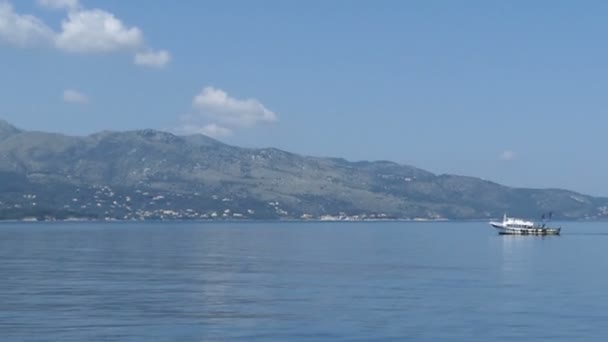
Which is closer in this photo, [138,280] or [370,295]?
[370,295]

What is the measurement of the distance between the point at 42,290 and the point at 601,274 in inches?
2807

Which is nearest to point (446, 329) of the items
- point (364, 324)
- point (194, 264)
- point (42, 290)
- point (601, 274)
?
point (364, 324)

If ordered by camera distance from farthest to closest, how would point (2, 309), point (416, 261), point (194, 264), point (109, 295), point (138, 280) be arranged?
1. point (416, 261)
2. point (194, 264)
3. point (138, 280)
4. point (109, 295)
5. point (2, 309)

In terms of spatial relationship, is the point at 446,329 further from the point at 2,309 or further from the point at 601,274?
the point at 601,274

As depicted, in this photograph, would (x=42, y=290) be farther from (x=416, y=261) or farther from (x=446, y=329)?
(x=416, y=261)

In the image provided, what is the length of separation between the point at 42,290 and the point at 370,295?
105ft

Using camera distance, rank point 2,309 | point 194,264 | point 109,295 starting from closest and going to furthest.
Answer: point 2,309 → point 109,295 → point 194,264

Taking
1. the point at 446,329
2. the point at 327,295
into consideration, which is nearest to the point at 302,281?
the point at 327,295

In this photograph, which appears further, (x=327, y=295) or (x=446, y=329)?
(x=327, y=295)

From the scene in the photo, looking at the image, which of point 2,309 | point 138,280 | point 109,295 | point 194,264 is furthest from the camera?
point 194,264

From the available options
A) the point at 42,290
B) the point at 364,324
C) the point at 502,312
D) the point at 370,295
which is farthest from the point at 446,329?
the point at 42,290

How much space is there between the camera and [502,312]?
87062mm

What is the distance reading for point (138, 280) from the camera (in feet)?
379

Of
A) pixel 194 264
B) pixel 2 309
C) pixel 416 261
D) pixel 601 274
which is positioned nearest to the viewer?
pixel 2 309
